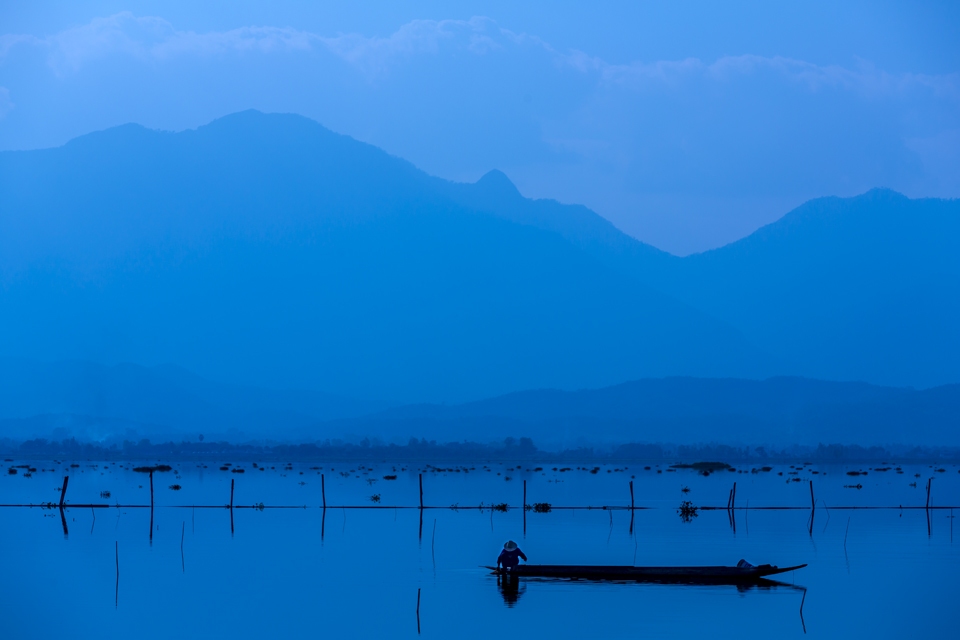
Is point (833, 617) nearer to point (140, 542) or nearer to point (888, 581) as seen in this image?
point (888, 581)

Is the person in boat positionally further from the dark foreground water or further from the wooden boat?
the dark foreground water

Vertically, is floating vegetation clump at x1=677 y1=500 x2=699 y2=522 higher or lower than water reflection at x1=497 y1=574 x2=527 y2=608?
higher

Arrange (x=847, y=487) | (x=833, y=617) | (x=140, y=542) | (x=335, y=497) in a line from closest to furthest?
(x=833, y=617) → (x=140, y=542) → (x=335, y=497) → (x=847, y=487)

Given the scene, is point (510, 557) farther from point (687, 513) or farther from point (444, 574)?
point (687, 513)

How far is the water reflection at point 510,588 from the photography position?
106 feet

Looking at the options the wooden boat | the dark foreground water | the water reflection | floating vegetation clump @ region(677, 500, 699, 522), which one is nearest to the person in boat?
the wooden boat

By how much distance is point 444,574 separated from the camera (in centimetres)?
3706

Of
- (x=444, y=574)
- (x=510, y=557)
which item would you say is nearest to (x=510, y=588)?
(x=510, y=557)

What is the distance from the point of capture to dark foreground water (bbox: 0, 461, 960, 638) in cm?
2908

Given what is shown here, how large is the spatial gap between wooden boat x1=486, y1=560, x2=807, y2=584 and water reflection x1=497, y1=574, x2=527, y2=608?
0.20 meters

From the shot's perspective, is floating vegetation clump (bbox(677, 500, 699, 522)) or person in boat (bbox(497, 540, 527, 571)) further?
floating vegetation clump (bbox(677, 500, 699, 522))

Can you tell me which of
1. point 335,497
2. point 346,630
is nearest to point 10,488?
point 335,497

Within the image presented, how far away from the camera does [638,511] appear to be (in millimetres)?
64312

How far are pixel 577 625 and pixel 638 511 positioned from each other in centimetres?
3628
